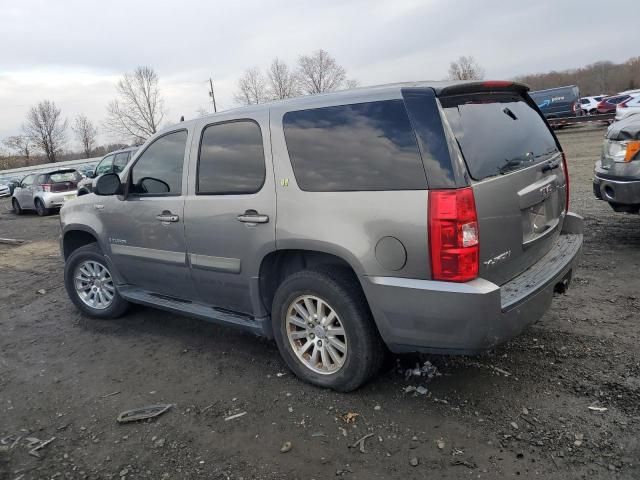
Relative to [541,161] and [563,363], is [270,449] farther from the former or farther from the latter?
[541,161]

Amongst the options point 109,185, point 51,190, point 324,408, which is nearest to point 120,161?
point 51,190

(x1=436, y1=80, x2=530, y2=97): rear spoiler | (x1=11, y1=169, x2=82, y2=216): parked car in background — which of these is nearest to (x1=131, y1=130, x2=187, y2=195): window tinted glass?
(x1=436, y1=80, x2=530, y2=97): rear spoiler

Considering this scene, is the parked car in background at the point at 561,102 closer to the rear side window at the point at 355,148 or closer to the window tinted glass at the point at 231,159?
the window tinted glass at the point at 231,159

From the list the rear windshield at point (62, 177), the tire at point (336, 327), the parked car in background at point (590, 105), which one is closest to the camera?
the tire at point (336, 327)

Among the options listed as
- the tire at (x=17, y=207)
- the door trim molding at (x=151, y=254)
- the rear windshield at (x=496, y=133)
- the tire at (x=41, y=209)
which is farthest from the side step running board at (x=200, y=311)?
the tire at (x=17, y=207)

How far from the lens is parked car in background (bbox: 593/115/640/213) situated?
5055mm

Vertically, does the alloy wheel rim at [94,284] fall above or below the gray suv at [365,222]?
below

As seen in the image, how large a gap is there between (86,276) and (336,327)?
3.18 metres

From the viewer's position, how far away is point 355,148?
3.06 meters

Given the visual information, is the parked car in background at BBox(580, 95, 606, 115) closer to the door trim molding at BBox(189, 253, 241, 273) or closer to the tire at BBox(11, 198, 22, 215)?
the tire at BBox(11, 198, 22, 215)

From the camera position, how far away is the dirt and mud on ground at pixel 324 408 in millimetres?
2664

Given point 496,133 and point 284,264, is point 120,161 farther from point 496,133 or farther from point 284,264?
point 496,133

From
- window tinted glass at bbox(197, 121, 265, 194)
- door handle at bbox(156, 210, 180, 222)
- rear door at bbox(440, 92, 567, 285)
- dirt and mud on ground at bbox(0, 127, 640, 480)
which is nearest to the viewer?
dirt and mud on ground at bbox(0, 127, 640, 480)

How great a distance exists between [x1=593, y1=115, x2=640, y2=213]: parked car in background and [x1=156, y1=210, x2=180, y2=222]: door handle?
4312 mm
